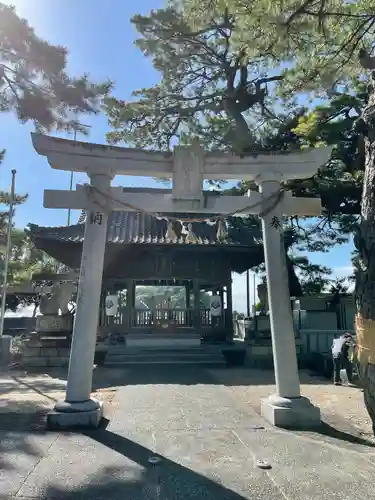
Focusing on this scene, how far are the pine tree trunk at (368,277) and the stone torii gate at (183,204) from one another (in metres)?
3.01

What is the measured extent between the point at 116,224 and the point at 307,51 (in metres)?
11.7

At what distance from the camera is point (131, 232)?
50.9ft

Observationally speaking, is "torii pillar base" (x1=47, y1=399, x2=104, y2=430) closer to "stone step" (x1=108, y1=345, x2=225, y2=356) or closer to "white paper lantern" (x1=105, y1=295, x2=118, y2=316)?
"stone step" (x1=108, y1=345, x2=225, y2=356)

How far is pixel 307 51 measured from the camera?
5.55 metres

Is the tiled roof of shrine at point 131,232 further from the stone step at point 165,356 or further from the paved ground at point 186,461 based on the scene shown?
the paved ground at point 186,461

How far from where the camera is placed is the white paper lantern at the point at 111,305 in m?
14.9

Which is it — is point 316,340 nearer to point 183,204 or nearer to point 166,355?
point 166,355

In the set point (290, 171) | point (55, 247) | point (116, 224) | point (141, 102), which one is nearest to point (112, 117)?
point (141, 102)

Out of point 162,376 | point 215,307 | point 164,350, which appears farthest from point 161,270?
point 162,376

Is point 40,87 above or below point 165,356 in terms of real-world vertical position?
above

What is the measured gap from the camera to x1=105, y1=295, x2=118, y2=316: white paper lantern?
14891 mm

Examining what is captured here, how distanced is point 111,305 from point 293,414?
33.9ft

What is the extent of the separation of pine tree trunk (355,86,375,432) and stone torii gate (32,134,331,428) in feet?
9.88

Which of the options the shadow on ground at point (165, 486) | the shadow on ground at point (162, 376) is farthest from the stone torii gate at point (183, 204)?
the shadow on ground at point (162, 376)
